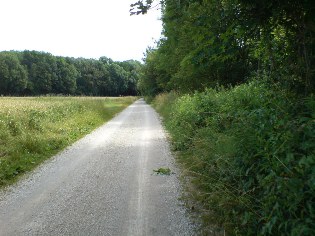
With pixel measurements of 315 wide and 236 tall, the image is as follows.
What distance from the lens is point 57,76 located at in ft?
371

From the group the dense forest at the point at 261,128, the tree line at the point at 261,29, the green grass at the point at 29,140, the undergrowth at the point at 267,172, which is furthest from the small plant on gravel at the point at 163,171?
the green grass at the point at 29,140

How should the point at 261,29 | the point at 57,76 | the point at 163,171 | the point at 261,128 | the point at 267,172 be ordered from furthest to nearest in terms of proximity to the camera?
the point at 57,76
the point at 163,171
the point at 261,29
the point at 261,128
the point at 267,172

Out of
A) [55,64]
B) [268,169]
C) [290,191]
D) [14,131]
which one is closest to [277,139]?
[268,169]

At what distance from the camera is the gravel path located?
5.06m

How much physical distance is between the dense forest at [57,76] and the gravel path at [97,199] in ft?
286

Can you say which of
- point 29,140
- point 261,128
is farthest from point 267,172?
point 29,140

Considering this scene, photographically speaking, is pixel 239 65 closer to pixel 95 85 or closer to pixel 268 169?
pixel 268 169

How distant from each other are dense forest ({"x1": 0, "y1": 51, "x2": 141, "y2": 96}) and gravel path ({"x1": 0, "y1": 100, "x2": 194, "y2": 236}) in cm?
8709

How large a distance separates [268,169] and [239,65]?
1508 cm

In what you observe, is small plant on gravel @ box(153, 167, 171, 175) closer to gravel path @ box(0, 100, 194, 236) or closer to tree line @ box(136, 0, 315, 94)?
gravel path @ box(0, 100, 194, 236)

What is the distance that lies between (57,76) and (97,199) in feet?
370

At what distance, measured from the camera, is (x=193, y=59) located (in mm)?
7621

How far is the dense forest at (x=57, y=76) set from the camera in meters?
97.6

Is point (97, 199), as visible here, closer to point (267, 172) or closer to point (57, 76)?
point (267, 172)
